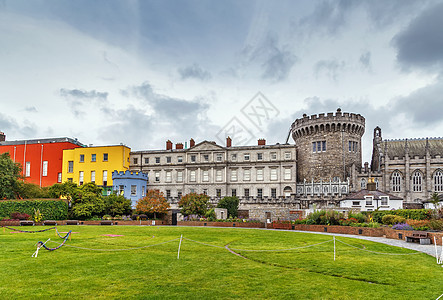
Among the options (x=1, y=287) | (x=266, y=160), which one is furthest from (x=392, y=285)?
(x=266, y=160)

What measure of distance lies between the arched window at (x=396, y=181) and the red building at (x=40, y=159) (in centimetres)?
5707

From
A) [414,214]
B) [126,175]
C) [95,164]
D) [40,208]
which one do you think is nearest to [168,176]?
[126,175]

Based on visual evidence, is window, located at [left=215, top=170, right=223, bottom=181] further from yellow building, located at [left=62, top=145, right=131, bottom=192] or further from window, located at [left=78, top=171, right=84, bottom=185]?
window, located at [left=78, top=171, right=84, bottom=185]

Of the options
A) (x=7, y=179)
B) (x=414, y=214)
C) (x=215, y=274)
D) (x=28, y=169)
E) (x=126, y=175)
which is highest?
(x=28, y=169)

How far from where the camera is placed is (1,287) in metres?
10.5

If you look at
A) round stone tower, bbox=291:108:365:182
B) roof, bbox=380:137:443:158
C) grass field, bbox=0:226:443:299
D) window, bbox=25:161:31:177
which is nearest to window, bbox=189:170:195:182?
round stone tower, bbox=291:108:365:182

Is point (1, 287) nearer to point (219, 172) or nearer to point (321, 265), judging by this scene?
point (321, 265)

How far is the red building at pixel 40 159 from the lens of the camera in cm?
6925

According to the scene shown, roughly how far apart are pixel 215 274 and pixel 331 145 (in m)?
56.7

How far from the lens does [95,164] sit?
6844 centimetres

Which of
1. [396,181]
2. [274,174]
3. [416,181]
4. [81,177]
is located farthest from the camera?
[81,177]

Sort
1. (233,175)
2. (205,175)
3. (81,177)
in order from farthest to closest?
(81,177)
(205,175)
(233,175)

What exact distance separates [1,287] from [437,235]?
2217 centimetres

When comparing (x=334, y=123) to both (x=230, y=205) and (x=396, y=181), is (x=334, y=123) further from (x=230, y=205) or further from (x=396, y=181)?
(x=230, y=205)
